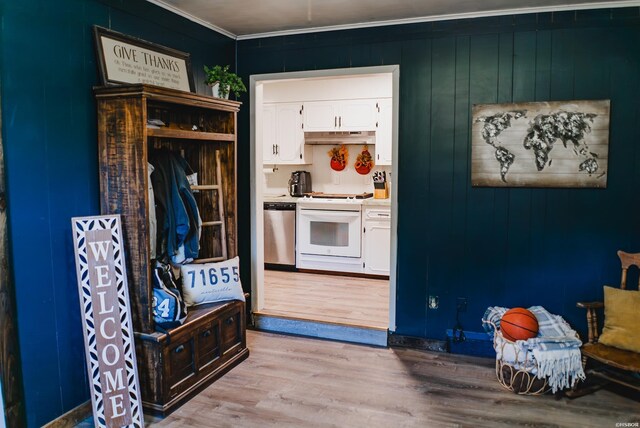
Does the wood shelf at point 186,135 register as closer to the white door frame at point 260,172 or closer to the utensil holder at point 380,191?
the white door frame at point 260,172

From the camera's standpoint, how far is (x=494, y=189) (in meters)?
3.97

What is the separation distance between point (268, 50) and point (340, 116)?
175 centimetres

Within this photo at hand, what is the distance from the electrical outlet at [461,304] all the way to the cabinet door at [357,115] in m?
2.60

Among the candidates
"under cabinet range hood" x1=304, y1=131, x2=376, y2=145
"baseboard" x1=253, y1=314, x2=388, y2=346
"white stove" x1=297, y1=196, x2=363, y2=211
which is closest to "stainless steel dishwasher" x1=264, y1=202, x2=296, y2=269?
"white stove" x1=297, y1=196, x2=363, y2=211

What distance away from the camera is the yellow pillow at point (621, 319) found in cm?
326

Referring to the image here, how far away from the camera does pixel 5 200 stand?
2564 mm

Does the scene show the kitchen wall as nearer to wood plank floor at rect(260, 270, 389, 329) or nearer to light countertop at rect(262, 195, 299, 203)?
wood plank floor at rect(260, 270, 389, 329)

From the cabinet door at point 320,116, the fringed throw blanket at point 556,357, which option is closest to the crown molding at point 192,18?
the cabinet door at point 320,116

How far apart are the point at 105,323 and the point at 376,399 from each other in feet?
5.75

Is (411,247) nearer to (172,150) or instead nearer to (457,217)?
(457,217)

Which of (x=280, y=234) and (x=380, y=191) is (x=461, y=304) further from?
(x=280, y=234)

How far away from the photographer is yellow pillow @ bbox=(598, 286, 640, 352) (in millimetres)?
3262

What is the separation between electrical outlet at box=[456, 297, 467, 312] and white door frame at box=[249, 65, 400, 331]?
1.71ft

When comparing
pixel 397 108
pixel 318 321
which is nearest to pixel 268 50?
pixel 397 108
